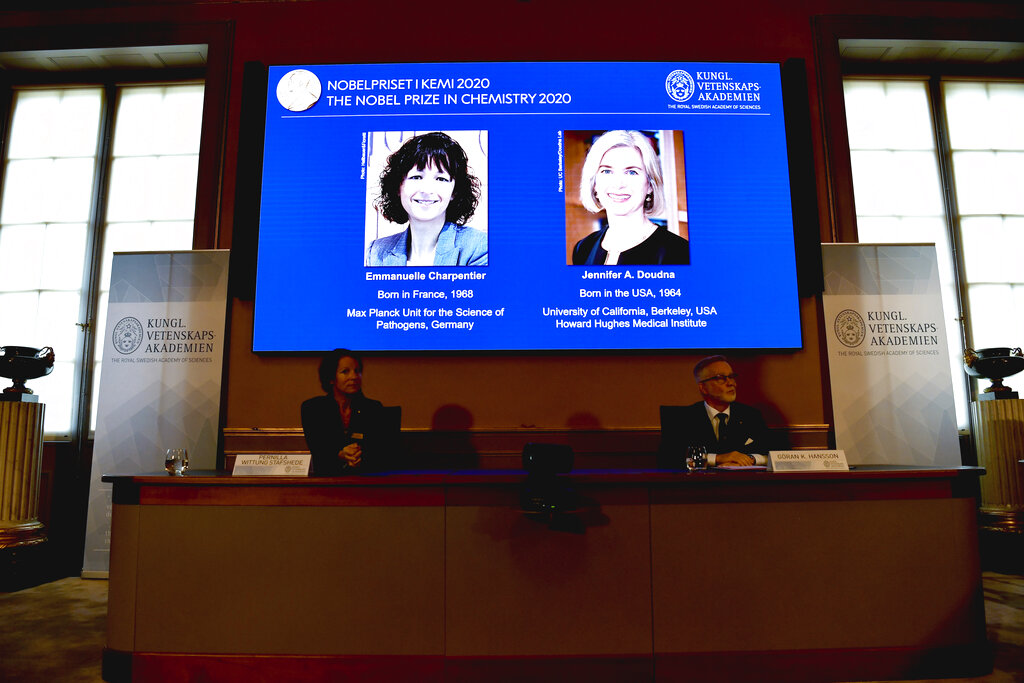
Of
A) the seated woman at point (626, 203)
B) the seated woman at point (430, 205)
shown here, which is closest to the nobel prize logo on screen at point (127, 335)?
the seated woman at point (430, 205)

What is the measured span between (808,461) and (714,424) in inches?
23.7

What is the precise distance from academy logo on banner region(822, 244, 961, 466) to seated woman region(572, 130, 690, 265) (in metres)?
1.14

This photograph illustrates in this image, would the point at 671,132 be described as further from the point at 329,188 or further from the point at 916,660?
the point at 916,660

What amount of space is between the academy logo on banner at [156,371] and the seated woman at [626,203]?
236 centimetres

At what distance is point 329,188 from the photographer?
12.0 ft

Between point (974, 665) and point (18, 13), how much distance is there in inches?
263

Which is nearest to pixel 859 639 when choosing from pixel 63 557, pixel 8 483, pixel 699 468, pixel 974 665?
pixel 974 665

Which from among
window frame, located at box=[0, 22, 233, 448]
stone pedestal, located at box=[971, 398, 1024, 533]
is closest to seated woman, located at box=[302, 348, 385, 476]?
window frame, located at box=[0, 22, 233, 448]

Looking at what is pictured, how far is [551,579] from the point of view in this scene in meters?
2.18

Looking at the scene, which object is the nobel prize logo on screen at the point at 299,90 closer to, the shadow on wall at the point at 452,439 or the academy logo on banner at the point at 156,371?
the academy logo on banner at the point at 156,371

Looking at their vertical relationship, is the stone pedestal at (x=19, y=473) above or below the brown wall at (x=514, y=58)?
below

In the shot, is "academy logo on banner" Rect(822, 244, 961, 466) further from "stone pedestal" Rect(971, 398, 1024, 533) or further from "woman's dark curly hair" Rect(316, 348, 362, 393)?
"woman's dark curly hair" Rect(316, 348, 362, 393)

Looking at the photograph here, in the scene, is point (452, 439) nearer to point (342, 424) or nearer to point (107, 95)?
point (342, 424)

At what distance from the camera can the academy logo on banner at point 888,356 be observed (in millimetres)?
3656
